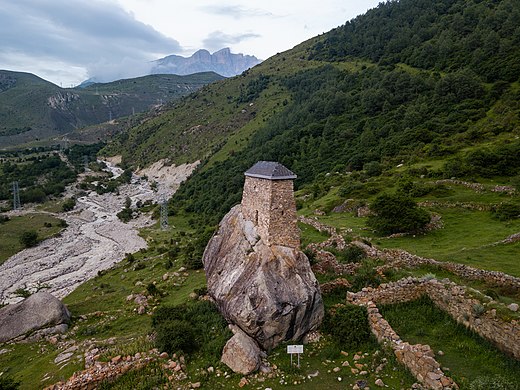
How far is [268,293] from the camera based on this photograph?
16.8 metres

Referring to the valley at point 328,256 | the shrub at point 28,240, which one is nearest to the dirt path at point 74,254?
the valley at point 328,256

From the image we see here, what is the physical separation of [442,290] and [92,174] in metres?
138

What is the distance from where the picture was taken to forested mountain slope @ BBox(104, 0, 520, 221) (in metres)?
61.0

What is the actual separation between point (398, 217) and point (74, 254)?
168ft

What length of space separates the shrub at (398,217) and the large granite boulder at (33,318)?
26800 millimetres

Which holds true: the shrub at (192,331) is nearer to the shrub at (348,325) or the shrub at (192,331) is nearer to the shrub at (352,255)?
the shrub at (348,325)

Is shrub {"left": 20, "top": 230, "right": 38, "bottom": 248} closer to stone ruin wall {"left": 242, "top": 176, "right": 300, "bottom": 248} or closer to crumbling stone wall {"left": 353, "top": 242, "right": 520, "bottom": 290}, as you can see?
stone ruin wall {"left": 242, "top": 176, "right": 300, "bottom": 248}

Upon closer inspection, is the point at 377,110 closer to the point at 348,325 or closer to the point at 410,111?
the point at 410,111

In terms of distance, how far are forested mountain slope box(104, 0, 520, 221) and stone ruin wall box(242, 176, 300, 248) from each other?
3260cm

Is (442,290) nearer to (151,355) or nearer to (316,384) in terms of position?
(316,384)

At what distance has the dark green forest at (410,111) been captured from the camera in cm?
5747

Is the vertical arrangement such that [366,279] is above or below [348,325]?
above

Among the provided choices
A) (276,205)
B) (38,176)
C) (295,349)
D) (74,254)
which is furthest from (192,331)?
(38,176)

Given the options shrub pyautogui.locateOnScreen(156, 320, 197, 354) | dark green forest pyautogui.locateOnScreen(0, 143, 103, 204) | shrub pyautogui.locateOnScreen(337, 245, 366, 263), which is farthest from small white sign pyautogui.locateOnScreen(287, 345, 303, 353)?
dark green forest pyautogui.locateOnScreen(0, 143, 103, 204)
